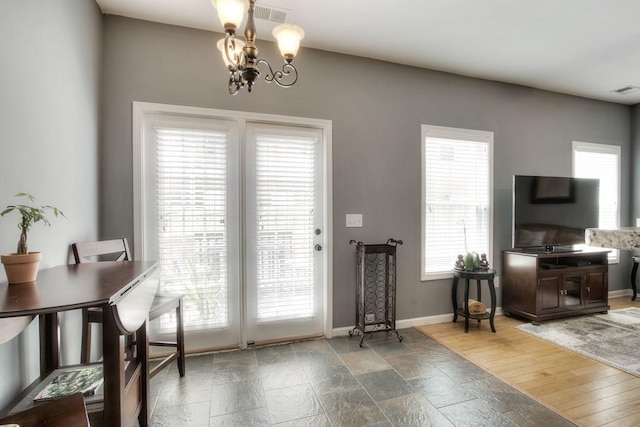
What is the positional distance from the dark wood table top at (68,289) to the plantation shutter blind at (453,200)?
8.66 feet

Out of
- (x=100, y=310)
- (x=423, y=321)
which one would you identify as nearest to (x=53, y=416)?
(x=100, y=310)

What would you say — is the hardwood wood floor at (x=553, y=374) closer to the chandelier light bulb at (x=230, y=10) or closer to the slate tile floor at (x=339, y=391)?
the slate tile floor at (x=339, y=391)

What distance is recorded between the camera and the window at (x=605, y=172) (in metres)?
3.98

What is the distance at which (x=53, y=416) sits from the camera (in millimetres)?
935

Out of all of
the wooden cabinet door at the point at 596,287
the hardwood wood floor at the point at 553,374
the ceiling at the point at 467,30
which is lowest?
the hardwood wood floor at the point at 553,374

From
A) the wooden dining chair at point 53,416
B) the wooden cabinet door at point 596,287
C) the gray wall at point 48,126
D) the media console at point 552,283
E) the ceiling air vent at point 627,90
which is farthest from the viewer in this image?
the ceiling air vent at point 627,90

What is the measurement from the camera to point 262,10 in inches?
86.3

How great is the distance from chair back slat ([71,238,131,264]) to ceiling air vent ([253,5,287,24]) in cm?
191

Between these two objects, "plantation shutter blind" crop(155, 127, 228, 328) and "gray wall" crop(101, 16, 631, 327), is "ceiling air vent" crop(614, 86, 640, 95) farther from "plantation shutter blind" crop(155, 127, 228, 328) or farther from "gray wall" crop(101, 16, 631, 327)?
"plantation shutter blind" crop(155, 127, 228, 328)

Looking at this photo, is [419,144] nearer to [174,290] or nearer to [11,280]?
[174,290]

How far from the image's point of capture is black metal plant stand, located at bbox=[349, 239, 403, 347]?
109 inches

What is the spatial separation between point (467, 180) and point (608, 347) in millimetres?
1895

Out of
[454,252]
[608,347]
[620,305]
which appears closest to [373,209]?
[454,252]

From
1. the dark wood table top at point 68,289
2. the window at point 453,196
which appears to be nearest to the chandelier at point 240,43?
the dark wood table top at point 68,289
